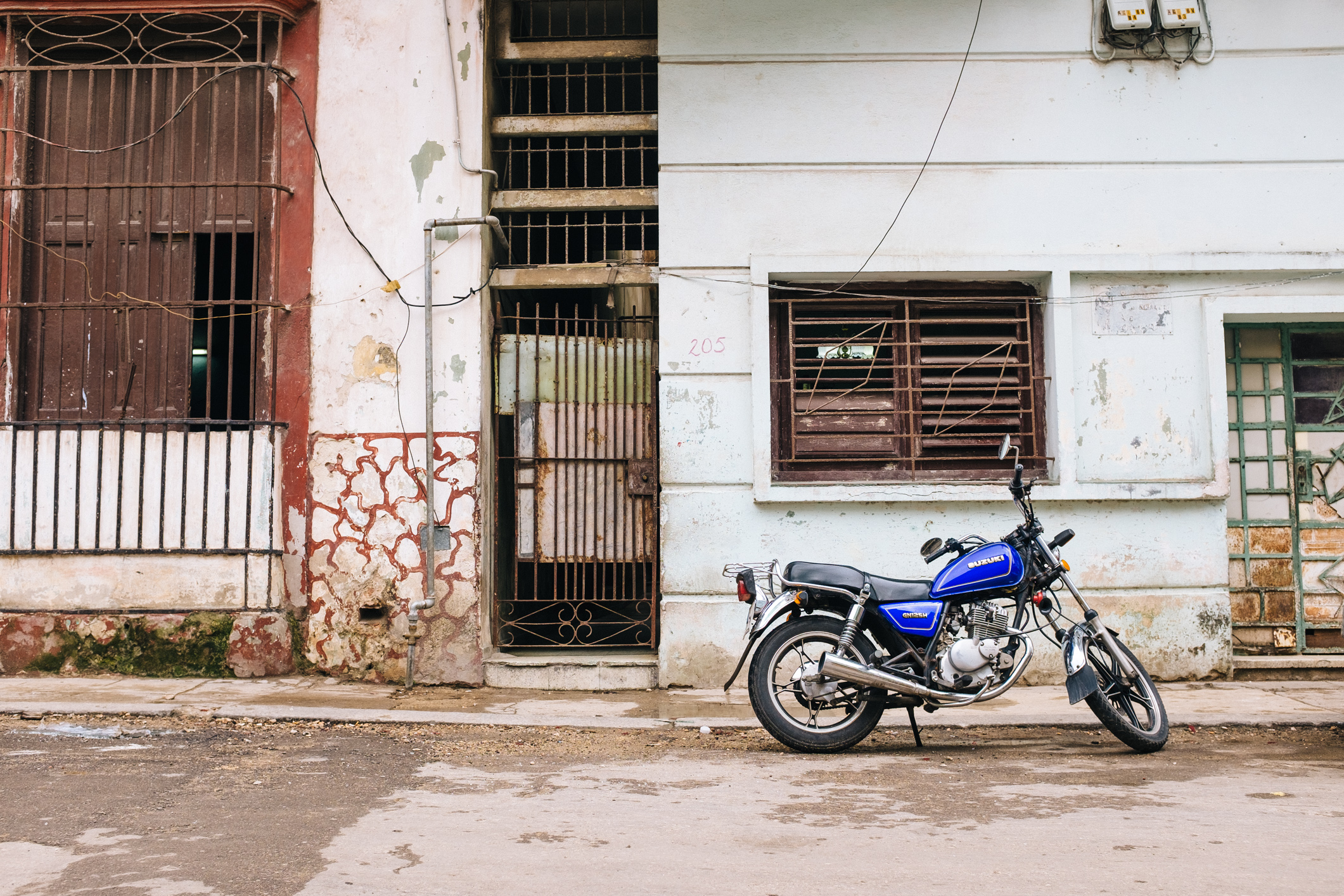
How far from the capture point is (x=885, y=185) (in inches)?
270

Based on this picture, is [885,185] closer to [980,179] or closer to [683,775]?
[980,179]

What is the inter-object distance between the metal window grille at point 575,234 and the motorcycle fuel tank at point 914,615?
3.37 meters

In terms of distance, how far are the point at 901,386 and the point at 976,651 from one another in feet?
8.28

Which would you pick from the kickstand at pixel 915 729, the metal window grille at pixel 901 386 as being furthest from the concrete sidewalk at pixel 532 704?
the metal window grille at pixel 901 386

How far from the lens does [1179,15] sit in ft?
22.2

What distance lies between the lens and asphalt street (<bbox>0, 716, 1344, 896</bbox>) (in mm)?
3092

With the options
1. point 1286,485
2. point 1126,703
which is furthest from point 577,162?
point 1286,485

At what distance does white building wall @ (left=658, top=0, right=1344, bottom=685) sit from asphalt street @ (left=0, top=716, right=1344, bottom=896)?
154 cm

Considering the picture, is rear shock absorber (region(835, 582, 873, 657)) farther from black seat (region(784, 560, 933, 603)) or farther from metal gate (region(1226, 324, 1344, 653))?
metal gate (region(1226, 324, 1344, 653))

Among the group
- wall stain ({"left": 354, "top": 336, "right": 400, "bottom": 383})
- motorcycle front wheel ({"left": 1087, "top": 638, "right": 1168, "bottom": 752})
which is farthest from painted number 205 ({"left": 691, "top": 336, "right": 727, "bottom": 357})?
motorcycle front wheel ({"left": 1087, "top": 638, "right": 1168, "bottom": 752})

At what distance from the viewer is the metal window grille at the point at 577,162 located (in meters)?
7.32

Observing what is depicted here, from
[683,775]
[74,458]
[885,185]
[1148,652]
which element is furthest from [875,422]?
[74,458]

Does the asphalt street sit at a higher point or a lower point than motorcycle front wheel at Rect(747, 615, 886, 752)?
lower

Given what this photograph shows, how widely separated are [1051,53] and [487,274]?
13.1ft
